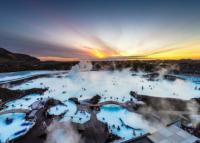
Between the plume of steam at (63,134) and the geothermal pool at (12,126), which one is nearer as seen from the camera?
the plume of steam at (63,134)

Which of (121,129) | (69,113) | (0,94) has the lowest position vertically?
(121,129)

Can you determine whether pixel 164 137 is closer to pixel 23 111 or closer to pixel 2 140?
pixel 2 140

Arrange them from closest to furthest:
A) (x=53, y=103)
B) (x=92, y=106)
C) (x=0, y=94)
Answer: (x=92, y=106) < (x=53, y=103) < (x=0, y=94)

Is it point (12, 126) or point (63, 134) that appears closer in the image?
point (63, 134)

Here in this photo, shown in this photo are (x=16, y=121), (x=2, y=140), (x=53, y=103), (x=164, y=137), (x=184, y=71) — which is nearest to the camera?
(x=164, y=137)

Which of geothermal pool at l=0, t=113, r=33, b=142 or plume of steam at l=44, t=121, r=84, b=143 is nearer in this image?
plume of steam at l=44, t=121, r=84, b=143

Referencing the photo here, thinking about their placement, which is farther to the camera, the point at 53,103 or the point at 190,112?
the point at 53,103

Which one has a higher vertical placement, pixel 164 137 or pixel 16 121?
pixel 164 137

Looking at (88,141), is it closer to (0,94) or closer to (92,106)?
(92,106)

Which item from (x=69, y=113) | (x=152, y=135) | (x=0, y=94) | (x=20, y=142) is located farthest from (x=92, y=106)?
(x=0, y=94)

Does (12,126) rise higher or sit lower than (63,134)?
lower
